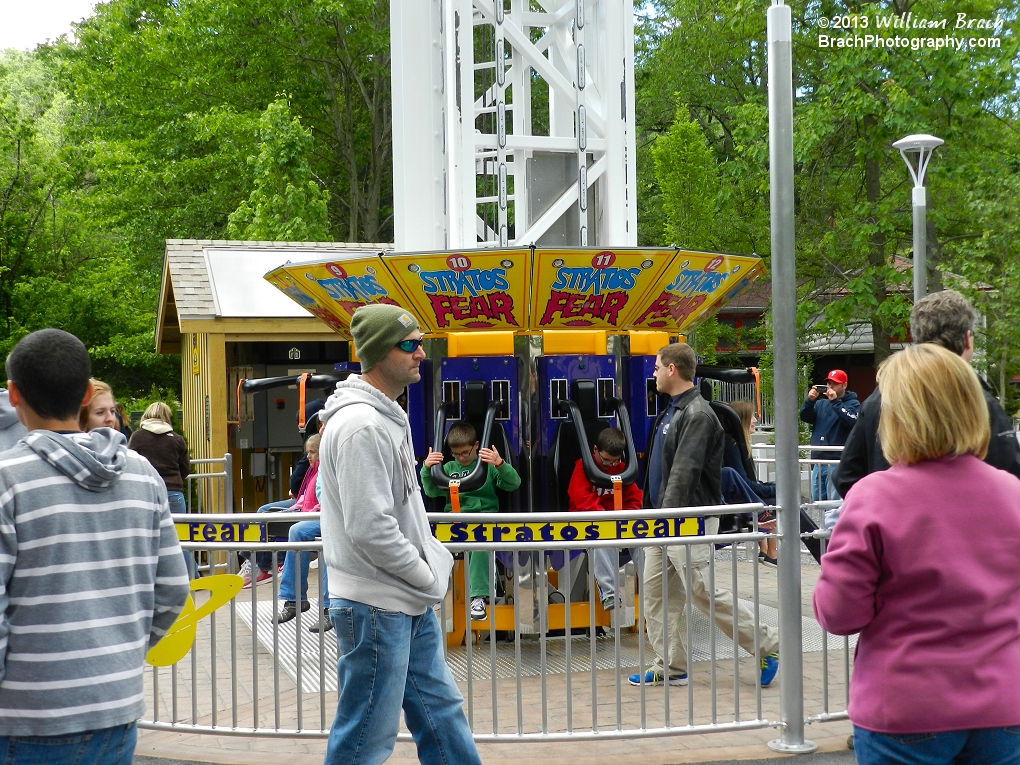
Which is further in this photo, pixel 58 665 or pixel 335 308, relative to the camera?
pixel 335 308

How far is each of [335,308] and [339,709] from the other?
472 cm

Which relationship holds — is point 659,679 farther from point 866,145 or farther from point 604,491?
point 866,145

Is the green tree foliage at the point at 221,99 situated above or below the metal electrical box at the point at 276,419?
above

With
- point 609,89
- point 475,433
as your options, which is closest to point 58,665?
point 475,433

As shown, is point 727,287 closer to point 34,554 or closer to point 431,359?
point 431,359

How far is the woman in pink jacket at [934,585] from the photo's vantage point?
2.51 meters

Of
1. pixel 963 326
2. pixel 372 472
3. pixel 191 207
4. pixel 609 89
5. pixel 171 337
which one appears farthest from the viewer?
pixel 191 207

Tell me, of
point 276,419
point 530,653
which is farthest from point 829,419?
point 276,419

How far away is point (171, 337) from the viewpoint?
18.5 m

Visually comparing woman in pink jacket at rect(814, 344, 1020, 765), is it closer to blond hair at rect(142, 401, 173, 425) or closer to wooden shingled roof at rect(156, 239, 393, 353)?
blond hair at rect(142, 401, 173, 425)

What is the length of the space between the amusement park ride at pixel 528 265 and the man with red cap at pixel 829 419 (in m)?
3.25

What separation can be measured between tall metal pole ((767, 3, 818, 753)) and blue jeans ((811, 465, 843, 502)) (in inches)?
224

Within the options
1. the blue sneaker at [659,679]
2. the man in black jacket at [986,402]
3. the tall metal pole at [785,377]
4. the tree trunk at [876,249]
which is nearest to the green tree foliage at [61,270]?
the tree trunk at [876,249]

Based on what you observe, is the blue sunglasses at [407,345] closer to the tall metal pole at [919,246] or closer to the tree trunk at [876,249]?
the tall metal pole at [919,246]
